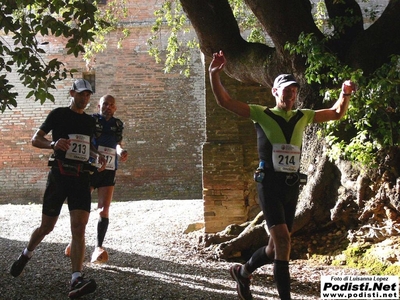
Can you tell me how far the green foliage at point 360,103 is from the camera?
5410 mm

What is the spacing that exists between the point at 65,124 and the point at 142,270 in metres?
2.17

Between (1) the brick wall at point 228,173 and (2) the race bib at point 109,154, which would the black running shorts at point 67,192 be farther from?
(1) the brick wall at point 228,173

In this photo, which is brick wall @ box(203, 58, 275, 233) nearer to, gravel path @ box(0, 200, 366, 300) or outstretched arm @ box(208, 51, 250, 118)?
gravel path @ box(0, 200, 366, 300)

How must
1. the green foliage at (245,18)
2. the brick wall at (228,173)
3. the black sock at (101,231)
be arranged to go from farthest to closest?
the green foliage at (245,18) < the brick wall at (228,173) < the black sock at (101,231)

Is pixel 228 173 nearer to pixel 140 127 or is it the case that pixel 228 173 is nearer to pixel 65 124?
pixel 65 124

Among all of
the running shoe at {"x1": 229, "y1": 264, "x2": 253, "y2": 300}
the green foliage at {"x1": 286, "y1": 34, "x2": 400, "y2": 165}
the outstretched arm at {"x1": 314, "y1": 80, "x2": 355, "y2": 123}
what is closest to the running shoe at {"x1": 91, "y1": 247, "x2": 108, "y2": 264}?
the running shoe at {"x1": 229, "y1": 264, "x2": 253, "y2": 300}

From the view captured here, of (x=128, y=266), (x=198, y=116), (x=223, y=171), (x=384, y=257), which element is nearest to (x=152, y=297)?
(x=128, y=266)

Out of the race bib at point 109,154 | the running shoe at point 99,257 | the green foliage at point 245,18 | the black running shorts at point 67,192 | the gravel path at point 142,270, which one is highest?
the green foliage at point 245,18

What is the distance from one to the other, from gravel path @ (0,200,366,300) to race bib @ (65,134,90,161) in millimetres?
1247

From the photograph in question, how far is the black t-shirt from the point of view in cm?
474

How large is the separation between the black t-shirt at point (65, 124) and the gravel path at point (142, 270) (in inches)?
58.0

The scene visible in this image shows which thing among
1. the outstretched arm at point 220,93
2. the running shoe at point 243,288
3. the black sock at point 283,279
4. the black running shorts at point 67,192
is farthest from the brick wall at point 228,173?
the black sock at point 283,279

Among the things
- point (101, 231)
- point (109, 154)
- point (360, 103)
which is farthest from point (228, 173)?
point (360, 103)

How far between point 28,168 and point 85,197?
12.7 meters
